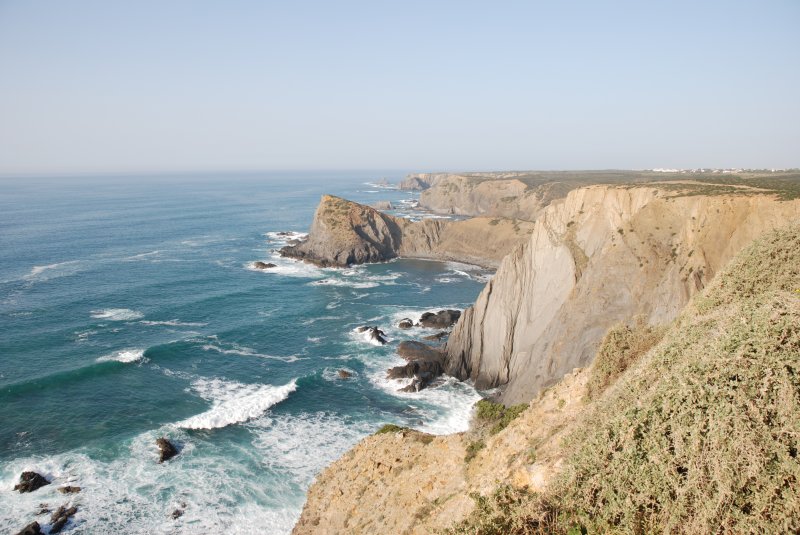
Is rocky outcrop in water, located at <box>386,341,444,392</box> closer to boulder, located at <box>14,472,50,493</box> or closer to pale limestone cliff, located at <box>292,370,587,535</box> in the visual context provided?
pale limestone cliff, located at <box>292,370,587,535</box>

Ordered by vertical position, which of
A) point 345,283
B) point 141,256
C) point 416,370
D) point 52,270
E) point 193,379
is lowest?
point 193,379

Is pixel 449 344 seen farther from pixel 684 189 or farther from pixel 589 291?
pixel 684 189

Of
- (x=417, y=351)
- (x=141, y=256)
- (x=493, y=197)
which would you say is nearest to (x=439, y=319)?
(x=417, y=351)

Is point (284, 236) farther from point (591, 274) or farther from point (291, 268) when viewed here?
point (591, 274)

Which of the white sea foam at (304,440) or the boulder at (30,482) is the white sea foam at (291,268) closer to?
the white sea foam at (304,440)

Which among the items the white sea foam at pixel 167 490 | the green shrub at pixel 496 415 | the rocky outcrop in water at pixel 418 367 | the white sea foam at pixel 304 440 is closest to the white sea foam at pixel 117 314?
the white sea foam at pixel 167 490

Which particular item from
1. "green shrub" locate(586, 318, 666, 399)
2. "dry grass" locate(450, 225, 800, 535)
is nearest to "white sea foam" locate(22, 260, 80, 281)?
"green shrub" locate(586, 318, 666, 399)

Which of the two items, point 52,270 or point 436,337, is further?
point 52,270
